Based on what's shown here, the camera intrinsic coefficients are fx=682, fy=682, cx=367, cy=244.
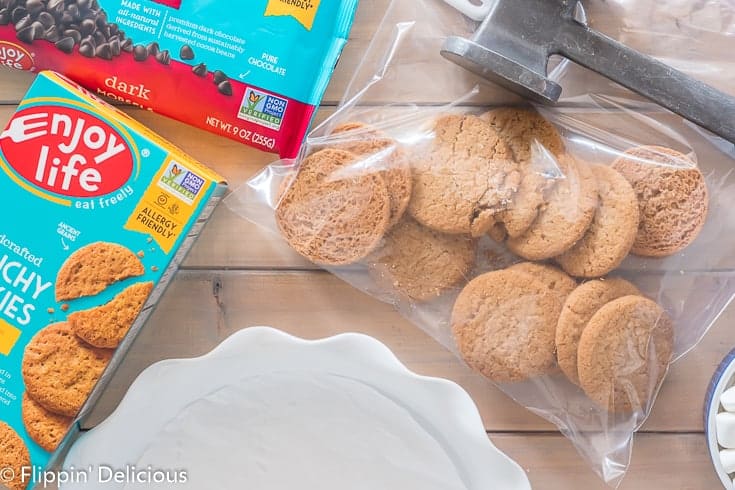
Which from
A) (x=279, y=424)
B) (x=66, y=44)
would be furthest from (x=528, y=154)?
(x=66, y=44)

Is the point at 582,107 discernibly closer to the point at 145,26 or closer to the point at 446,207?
the point at 446,207

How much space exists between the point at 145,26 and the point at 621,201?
0.50m

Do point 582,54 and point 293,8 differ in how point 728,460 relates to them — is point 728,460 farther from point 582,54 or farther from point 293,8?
point 293,8

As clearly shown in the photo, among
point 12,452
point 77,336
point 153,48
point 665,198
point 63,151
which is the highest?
point 665,198

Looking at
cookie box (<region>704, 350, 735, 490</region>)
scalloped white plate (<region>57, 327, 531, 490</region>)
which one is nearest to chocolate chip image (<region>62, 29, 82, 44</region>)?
scalloped white plate (<region>57, 327, 531, 490</region>)

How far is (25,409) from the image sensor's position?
65cm

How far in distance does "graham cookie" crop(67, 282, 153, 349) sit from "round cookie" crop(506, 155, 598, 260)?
374mm

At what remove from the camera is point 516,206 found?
0.65 m

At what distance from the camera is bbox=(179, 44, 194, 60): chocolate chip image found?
688 mm

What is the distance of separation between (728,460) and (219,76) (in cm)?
64

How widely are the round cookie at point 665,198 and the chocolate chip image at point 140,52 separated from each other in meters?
0.48

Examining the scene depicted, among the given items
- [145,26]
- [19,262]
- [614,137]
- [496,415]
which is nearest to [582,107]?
[614,137]

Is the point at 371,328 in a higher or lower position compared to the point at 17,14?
lower

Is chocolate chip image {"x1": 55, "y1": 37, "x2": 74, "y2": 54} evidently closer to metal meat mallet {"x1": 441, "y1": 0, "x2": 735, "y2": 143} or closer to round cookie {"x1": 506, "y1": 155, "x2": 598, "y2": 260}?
metal meat mallet {"x1": 441, "y1": 0, "x2": 735, "y2": 143}
